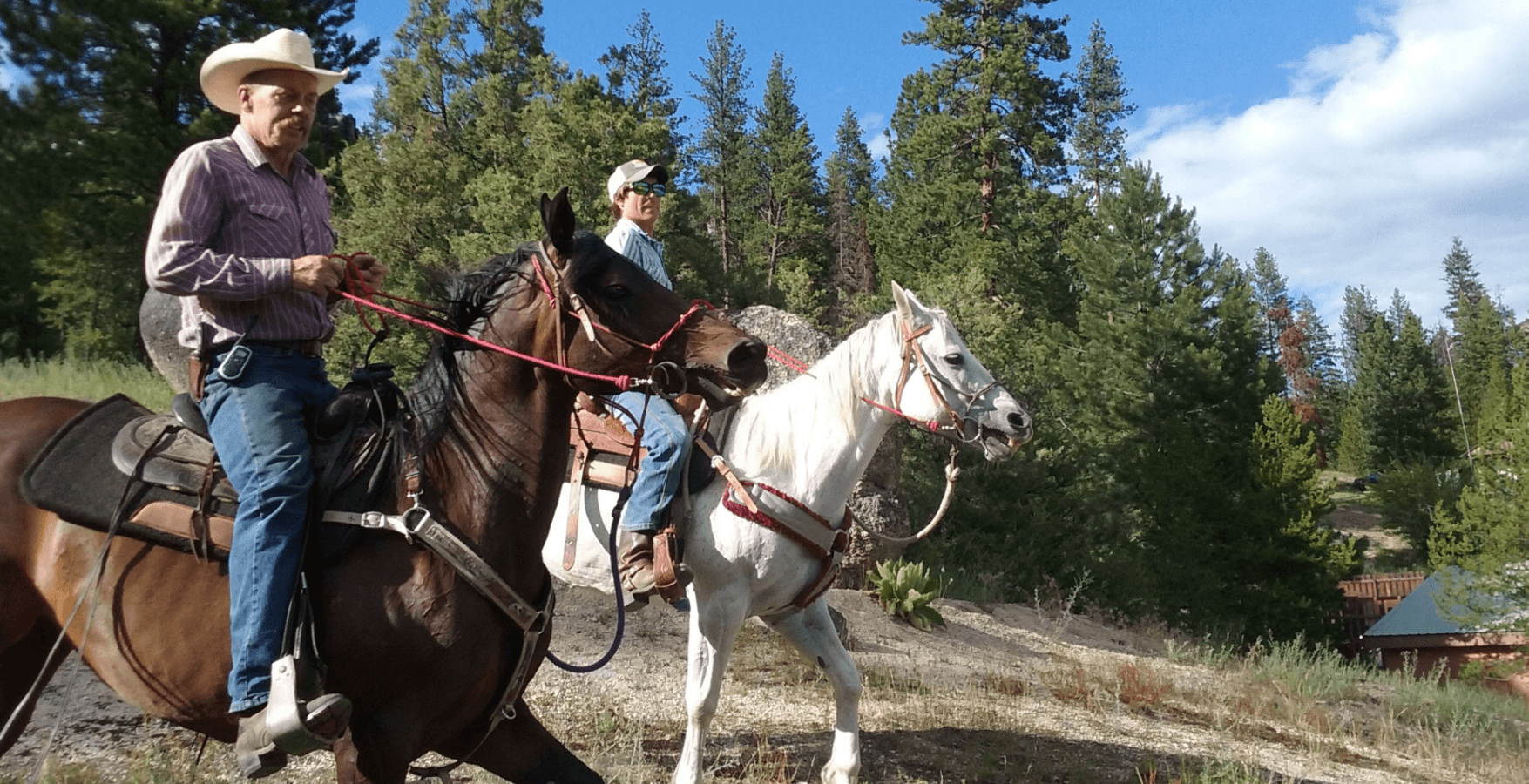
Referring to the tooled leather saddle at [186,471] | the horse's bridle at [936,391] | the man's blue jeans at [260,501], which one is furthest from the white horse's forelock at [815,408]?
the man's blue jeans at [260,501]

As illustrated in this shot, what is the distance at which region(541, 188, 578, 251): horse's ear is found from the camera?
2.84 metres

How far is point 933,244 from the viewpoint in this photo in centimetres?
3812

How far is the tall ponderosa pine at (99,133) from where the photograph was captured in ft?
56.0

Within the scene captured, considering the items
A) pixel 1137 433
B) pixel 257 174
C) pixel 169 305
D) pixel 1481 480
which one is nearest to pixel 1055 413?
pixel 1137 433

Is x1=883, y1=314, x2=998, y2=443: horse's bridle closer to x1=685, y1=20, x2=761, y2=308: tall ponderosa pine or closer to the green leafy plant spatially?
the green leafy plant

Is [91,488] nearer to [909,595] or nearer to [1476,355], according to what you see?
[909,595]

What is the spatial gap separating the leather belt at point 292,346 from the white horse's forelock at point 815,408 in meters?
2.53

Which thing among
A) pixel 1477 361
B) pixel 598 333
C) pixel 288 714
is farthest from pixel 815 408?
pixel 1477 361

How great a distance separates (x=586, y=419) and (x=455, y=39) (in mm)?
22599

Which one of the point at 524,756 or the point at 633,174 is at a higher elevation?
the point at 633,174

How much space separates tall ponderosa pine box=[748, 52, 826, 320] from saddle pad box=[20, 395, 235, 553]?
40.6 meters

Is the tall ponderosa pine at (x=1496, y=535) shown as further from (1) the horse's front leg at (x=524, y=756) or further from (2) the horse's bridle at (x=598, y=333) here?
(2) the horse's bridle at (x=598, y=333)

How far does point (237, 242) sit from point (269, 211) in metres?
0.13

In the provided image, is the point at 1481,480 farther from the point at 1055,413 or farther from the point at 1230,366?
the point at 1055,413
